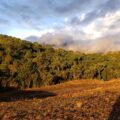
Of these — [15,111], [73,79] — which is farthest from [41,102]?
[73,79]

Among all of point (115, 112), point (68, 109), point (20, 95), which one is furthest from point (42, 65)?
point (68, 109)

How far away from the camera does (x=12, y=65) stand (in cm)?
2594

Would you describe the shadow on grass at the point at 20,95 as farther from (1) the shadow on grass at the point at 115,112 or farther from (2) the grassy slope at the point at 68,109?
(1) the shadow on grass at the point at 115,112

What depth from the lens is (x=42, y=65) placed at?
27.1 metres

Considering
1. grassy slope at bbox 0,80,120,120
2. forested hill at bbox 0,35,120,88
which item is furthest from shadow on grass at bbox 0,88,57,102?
grassy slope at bbox 0,80,120,120

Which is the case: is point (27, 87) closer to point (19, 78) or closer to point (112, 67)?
point (19, 78)

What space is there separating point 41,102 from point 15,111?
6.59 ft

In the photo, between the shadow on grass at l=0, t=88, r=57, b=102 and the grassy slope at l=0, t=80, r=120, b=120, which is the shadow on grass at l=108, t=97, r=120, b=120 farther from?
the shadow on grass at l=0, t=88, r=57, b=102

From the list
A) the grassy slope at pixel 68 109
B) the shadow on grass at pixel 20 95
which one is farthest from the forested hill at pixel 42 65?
the grassy slope at pixel 68 109

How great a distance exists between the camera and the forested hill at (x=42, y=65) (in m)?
25.5

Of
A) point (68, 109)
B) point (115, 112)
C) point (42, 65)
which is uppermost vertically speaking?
point (42, 65)

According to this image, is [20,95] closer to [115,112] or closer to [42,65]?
[42,65]

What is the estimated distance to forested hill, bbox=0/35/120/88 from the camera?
2547 centimetres

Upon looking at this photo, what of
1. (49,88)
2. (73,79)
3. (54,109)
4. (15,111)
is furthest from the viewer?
(73,79)
